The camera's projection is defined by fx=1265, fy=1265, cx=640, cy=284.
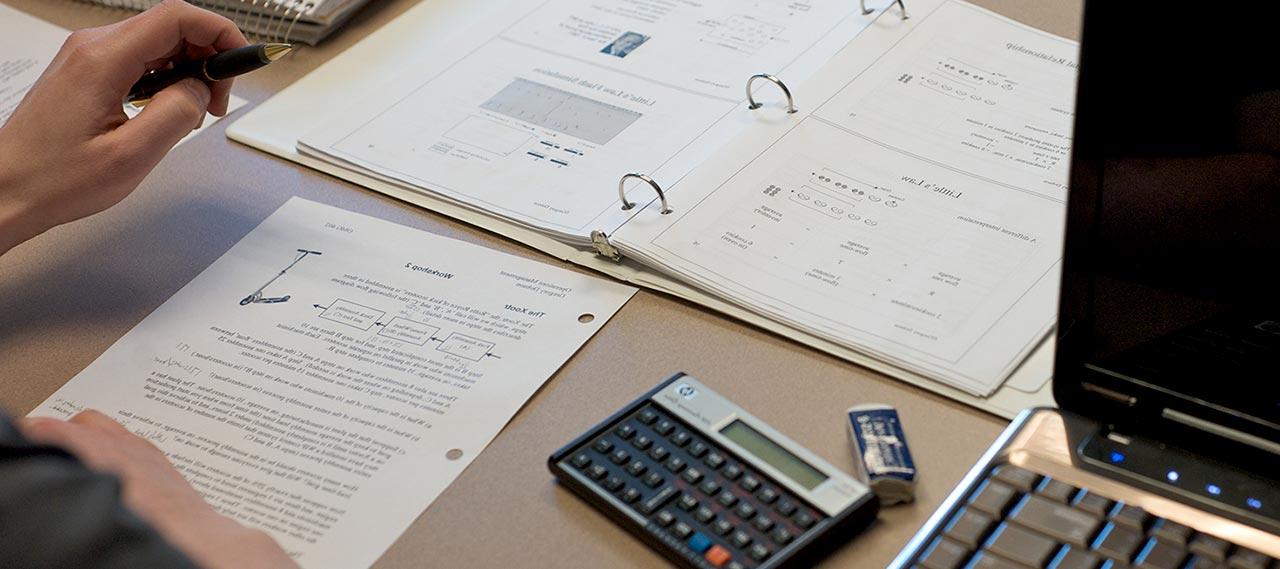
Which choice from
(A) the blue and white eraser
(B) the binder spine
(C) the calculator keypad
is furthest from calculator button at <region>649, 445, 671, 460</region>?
(B) the binder spine

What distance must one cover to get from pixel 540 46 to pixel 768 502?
580 millimetres

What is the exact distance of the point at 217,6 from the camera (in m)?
1.23

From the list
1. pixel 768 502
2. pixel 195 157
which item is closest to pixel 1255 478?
pixel 768 502

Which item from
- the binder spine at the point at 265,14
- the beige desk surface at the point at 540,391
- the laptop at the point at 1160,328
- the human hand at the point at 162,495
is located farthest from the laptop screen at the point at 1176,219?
the binder spine at the point at 265,14

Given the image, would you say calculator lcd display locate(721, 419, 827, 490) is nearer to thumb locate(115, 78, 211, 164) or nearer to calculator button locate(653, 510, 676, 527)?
calculator button locate(653, 510, 676, 527)

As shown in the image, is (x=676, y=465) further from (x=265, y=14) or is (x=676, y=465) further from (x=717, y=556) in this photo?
(x=265, y=14)

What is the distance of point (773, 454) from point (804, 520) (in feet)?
0.17

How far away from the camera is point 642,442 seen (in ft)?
2.30

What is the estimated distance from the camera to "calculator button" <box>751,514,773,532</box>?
64 cm

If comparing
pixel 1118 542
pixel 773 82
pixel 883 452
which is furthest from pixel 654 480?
pixel 773 82

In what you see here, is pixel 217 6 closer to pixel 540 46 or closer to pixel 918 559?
pixel 540 46

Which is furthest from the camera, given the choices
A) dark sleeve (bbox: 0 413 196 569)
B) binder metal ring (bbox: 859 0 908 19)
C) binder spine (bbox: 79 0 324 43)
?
binder spine (bbox: 79 0 324 43)

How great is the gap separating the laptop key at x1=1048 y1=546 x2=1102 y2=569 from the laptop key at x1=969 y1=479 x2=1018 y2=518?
0.04 meters

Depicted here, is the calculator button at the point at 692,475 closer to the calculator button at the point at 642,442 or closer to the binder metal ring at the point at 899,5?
the calculator button at the point at 642,442
